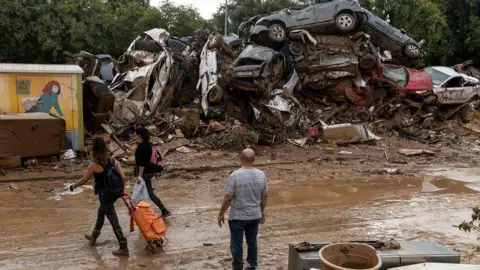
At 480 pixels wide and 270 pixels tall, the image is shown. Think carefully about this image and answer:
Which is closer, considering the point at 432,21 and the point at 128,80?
the point at 128,80

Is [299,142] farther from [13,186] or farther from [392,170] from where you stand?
[13,186]

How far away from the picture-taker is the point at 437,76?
19.2 m

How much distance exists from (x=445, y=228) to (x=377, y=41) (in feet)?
40.2

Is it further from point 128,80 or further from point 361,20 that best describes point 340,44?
point 128,80

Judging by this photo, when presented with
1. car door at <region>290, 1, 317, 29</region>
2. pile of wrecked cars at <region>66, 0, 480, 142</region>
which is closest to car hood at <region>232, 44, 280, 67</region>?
pile of wrecked cars at <region>66, 0, 480, 142</region>

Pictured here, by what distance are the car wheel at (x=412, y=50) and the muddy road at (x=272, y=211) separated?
6767 mm

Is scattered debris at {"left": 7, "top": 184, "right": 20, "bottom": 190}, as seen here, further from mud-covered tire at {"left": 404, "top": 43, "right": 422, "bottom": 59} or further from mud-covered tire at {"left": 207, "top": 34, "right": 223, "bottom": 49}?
mud-covered tire at {"left": 404, "top": 43, "right": 422, "bottom": 59}

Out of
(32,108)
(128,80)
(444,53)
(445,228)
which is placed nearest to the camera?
(445,228)

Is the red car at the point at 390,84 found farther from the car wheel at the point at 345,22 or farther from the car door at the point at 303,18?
the car door at the point at 303,18

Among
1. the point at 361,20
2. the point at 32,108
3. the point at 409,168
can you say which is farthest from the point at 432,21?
the point at 32,108

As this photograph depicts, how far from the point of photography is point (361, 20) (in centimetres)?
1708

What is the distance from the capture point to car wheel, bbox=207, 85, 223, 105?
1487cm

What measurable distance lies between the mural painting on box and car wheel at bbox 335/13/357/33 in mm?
9886

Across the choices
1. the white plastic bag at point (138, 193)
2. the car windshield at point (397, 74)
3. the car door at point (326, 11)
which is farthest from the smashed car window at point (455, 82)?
the white plastic bag at point (138, 193)
